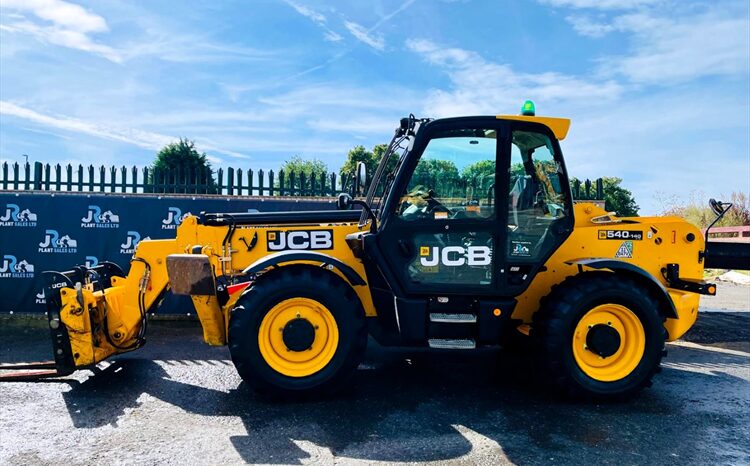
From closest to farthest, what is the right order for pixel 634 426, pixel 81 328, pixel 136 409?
pixel 634 426, pixel 136 409, pixel 81 328

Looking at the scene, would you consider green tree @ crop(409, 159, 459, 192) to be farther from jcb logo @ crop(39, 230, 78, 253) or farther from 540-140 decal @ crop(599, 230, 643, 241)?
jcb logo @ crop(39, 230, 78, 253)

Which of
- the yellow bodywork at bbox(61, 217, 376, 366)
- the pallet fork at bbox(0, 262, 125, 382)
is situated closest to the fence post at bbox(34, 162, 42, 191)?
the pallet fork at bbox(0, 262, 125, 382)

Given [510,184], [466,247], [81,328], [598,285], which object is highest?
[510,184]

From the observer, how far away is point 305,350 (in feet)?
15.1

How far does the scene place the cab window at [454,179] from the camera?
4.68 m

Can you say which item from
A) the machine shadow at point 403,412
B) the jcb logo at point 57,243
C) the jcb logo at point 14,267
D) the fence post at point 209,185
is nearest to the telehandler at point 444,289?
the machine shadow at point 403,412

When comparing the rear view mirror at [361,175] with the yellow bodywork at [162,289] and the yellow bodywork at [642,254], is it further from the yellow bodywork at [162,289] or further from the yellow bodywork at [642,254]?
the yellow bodywork at [642,254]

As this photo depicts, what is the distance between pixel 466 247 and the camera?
4.68 m

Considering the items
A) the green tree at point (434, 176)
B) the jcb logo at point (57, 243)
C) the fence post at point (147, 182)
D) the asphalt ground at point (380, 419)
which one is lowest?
the asphalt ground at point (380, 419)

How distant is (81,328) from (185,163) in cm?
1740

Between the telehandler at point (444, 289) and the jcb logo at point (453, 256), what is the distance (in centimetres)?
1

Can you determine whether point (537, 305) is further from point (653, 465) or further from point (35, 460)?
point (35, 460)

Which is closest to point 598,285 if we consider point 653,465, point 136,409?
point 653,465

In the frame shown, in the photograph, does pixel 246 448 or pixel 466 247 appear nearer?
pixel 246 448
